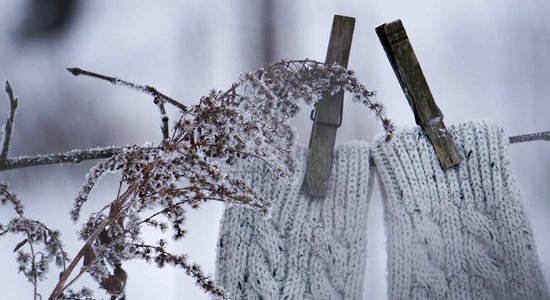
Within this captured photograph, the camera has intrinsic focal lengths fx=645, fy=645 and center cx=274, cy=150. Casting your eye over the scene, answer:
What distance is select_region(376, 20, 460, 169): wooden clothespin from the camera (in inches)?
29.4

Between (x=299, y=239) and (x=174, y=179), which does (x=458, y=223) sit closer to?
(x=299, y=239)

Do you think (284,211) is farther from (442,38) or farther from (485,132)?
(442,38)

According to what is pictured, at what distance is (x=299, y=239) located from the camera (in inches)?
30.4

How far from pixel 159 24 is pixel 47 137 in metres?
0.28

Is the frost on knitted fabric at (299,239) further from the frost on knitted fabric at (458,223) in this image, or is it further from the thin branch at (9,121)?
the thin branch at (9,121)

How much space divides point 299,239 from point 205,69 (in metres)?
0.49

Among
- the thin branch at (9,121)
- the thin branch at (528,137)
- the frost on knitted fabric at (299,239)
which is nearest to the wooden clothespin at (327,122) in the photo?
the frost on knitted fabric at (299,239)

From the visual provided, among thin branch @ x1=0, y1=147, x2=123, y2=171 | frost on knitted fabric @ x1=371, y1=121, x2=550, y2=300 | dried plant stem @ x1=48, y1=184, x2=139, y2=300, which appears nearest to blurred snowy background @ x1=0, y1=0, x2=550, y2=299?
frost on knitted fabric @ x1=371, y1=121, x2=550, y2=300

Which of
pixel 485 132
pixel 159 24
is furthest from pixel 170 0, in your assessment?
pixel 485 132

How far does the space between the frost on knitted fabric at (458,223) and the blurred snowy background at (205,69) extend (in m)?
0.23

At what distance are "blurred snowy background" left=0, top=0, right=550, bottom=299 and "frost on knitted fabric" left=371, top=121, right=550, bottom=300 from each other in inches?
8.9

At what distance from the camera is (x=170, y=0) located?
3.84 feet

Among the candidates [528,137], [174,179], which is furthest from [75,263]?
[528,137]

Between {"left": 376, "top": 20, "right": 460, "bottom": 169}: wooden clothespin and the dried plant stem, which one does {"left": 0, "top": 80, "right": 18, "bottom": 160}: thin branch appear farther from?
{"left": 376, "top": 20, "right": 460, "bottom": 169}: wooden clothespin
